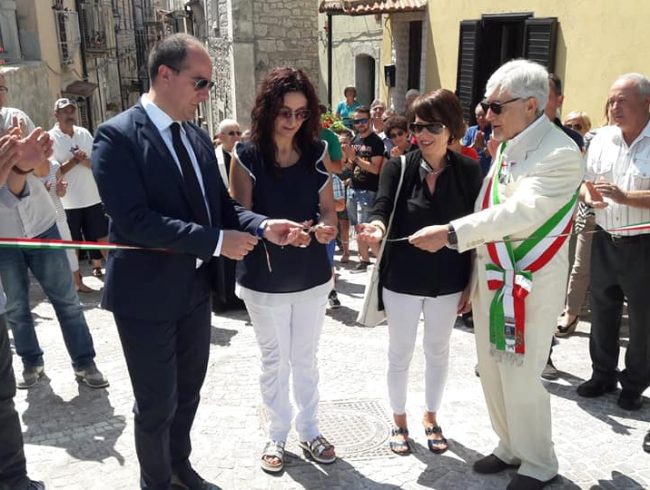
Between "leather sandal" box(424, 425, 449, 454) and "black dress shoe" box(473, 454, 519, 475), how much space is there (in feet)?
0.71

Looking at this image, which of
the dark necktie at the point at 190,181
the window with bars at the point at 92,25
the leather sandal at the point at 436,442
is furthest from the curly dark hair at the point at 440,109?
the window with bars at the point at 92,25

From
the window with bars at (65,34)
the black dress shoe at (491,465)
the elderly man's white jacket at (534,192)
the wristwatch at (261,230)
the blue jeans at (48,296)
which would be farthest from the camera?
the window with bars at (65,34)

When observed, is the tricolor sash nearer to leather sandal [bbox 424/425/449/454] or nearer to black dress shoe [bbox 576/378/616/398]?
leather sandal [bbox 424/425/449/454]

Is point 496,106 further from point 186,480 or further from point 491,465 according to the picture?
point 186,480

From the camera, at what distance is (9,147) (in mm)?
2906

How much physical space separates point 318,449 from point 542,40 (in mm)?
6232

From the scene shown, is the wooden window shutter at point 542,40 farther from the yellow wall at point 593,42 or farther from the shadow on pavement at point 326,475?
the shadow on pavement at point 326,475

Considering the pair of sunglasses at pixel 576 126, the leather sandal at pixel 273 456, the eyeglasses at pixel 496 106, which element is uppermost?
the eyeglasses at pixel 496 106

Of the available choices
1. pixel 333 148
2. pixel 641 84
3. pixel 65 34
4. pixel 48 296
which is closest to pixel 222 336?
pixel 48 296

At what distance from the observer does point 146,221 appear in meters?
2.57

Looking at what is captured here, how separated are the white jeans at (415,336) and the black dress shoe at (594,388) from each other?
123 cm

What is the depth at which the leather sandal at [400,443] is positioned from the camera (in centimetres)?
356

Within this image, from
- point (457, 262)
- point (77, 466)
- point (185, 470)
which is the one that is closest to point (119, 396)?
point (77, 466)

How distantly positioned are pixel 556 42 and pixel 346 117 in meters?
5.08
